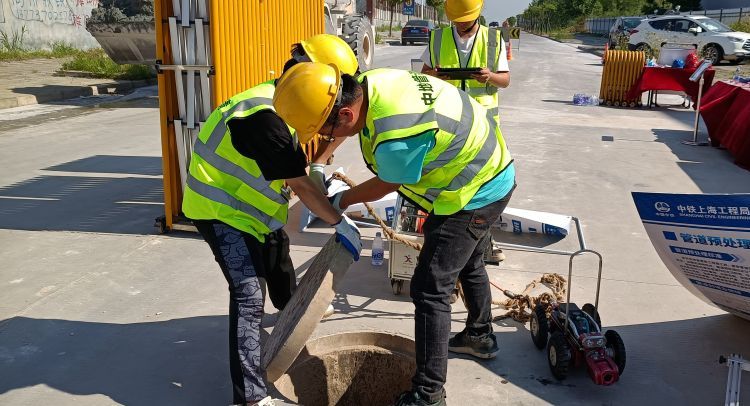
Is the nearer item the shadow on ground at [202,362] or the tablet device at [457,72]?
the shadow on ground at [202,362]

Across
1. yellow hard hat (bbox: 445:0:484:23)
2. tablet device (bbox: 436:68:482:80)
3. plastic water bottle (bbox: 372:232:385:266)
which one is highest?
yellow hard hat (bbox: 445:0:484:23)

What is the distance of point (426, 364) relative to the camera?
3025 mm

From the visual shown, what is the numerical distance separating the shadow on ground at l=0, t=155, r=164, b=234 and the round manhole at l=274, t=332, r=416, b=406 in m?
2.90

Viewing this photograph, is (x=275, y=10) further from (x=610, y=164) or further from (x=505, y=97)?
(x=505, y=97)

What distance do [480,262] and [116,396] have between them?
1.99 metres

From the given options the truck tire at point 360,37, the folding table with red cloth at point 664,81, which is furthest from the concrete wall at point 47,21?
the folding table with red cloth at point 664,81

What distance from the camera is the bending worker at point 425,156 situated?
255 cm

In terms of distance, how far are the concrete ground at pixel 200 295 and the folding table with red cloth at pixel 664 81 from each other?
4.79 meters

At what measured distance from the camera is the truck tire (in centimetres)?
1432

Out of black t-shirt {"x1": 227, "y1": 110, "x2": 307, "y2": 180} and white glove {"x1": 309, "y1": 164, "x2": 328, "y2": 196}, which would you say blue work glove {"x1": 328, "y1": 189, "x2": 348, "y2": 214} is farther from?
black t-shirt {"x1": 227, "y1": 110, "x2": 307, "y2": 180}

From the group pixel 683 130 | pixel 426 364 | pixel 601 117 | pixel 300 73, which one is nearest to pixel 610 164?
pixel 683 130

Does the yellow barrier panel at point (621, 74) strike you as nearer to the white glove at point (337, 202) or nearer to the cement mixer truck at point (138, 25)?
the cement mixer truck at point (138, 25)

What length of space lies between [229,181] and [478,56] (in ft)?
8.94

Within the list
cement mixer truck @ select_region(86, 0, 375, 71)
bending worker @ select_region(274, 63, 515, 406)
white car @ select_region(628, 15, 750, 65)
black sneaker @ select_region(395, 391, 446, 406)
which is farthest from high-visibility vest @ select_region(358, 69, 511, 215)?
white car @ select_region(628, 15, 750, 65)
